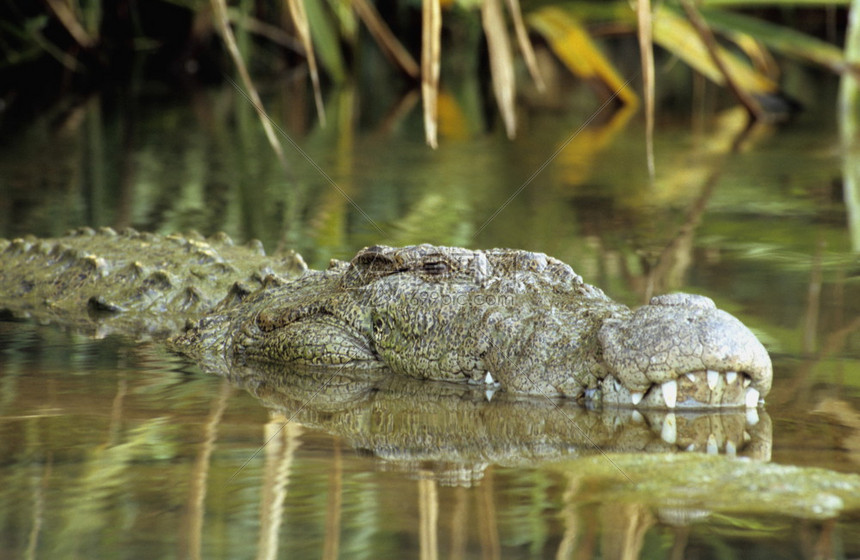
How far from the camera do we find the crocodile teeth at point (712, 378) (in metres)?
3.60

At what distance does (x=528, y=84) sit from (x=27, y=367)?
15.2 m

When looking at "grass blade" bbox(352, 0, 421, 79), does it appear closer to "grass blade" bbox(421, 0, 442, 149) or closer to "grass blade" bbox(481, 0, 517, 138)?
"grass blade" bbox(481, 0, 517, 138)

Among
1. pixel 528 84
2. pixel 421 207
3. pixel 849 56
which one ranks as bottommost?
pixel 421 207

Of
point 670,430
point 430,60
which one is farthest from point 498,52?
point 670,430

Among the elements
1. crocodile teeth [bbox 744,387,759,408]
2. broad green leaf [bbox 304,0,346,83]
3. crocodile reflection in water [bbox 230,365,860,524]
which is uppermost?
broad green leaf [bbox 304,0,346,83]

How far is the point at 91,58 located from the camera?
1844 centimetres

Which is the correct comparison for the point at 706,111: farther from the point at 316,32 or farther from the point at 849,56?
the point at 316,32

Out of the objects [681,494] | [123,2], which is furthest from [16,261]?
[123,2]

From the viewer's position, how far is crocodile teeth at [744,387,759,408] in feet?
12.1

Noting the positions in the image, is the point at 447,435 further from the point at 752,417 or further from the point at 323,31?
the point at 323,31

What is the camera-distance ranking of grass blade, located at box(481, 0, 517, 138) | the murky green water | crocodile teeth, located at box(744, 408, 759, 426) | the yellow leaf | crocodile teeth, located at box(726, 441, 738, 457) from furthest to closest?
the yellow leaf
grass blade, located at box(481, 0, 517, 138)
crocodile teeth, located at box(744, 408, 759, 426)
crocodile teeth, located at box(726, 441, 738, 457)
the murky green water

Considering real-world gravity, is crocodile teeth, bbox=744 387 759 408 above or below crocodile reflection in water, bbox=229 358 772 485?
above

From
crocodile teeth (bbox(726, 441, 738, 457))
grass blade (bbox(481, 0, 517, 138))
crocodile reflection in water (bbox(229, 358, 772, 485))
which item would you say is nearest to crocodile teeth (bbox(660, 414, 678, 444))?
crocodile reflection in water (bbox(229, 358, 772, 485))

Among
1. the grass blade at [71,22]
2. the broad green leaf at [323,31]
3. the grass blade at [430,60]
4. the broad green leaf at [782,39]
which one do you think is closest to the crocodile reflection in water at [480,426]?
the grass blade at [430,60]
